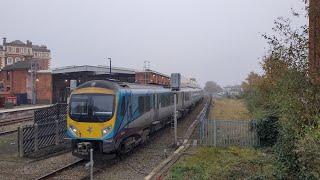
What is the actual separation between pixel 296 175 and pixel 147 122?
1175 centimetres

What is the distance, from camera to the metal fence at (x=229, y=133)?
757 inches

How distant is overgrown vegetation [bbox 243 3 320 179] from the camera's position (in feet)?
28.1

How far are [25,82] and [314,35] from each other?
5475cm

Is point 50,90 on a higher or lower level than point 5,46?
lower

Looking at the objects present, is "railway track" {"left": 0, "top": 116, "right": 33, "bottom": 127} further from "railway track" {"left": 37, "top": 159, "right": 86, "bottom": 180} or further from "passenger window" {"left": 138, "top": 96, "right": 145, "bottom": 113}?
"railway track" {"left": 37, "top": 159, "right": 86, "bottom": 180}

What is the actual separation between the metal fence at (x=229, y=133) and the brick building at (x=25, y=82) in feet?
134

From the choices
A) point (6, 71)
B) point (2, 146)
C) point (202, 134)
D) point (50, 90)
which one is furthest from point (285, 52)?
point (6, 71)

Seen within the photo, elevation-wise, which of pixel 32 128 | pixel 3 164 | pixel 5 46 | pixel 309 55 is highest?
pixel 5 46

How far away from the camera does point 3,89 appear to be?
230 ft

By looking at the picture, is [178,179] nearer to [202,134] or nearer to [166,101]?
[202,134]

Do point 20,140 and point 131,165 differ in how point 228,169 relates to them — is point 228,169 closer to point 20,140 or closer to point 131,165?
point 131,165

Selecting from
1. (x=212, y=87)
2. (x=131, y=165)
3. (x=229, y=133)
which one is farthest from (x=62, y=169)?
(x=212, y=87)

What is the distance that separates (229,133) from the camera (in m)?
19.8

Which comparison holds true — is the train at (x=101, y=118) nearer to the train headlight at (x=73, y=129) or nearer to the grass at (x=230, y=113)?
the train headlight at (x=73, y=129)
